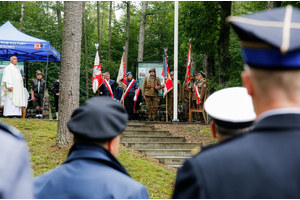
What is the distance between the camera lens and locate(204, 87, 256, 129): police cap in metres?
2.14

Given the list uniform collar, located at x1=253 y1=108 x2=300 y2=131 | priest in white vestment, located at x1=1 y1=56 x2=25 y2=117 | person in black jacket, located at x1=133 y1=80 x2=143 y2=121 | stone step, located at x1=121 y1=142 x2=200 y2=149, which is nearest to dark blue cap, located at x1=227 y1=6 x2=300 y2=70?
uniform collar, located at x1=253 y1=108 x2=300 y2=131

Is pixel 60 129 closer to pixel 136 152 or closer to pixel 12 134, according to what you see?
pixel 136 152

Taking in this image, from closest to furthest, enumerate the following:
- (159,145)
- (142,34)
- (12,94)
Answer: (159,145), (12,94), (142,34)

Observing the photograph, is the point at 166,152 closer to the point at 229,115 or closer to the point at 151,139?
the point at 151,139

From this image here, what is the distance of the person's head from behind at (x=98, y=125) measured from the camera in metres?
1.99

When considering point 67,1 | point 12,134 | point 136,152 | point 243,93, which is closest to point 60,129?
point 136,152

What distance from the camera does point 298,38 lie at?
1.18 meters

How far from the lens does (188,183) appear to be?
1188 mm

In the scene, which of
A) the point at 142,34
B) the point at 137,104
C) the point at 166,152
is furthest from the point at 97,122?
the point at 142,34

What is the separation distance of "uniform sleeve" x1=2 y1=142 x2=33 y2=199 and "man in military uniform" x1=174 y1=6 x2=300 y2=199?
52cm

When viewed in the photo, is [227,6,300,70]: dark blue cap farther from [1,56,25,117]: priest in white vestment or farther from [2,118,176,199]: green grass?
[1,56,25,117]: priest in white vestment

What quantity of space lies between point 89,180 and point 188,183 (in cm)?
86

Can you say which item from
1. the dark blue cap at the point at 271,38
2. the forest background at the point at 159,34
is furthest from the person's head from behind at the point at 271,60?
the forest background at the point at 159,34

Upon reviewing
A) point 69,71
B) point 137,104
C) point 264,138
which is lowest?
point 137,104
